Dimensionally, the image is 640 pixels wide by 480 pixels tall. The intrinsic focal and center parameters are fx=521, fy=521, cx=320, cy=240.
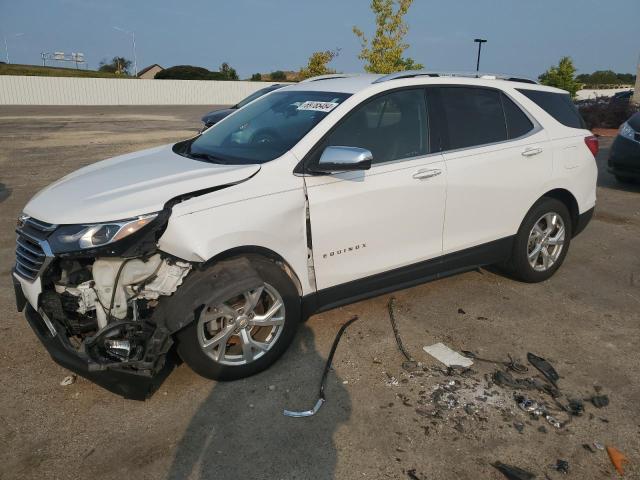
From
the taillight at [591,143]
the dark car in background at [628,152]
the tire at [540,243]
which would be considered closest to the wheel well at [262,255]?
the tire at [540,243]

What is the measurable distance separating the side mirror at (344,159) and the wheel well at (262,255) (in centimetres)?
64

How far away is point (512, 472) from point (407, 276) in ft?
5.43

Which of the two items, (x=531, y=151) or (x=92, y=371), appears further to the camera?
(x=531, y=151)

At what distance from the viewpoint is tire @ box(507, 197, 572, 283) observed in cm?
456

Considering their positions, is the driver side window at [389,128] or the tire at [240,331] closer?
the tire at [240,331]

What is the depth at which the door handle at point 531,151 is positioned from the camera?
14.4 feet

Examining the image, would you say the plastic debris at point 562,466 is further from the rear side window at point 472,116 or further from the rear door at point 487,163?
the rear side window at point 472,116

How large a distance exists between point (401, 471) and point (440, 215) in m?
1.98

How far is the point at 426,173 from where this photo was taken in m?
3.79

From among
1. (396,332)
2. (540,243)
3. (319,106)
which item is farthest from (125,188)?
(540,243)

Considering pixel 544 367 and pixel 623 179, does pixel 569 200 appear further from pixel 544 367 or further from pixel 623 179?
pixel 623 179

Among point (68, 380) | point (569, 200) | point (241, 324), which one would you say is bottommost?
point (68, 380)

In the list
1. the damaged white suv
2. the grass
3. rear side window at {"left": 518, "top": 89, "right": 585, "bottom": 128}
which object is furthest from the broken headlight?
the grass

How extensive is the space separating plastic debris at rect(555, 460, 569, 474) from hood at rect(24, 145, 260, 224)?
90.7 inches
